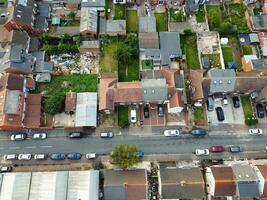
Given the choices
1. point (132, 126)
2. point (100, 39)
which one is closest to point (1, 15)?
point (100, 39)

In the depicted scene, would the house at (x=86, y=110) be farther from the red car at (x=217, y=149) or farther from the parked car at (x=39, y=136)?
the red car at (x=217, y=149)

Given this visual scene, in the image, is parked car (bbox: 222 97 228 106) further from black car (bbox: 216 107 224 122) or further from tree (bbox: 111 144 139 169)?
tree (bbox: 111 144 139 169)

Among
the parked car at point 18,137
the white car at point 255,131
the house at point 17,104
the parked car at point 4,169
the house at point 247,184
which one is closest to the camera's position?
the house at point 247,184

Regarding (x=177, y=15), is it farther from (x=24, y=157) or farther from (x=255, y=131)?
(x=24, y=157)

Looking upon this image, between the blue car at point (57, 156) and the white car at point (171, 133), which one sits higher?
the white car at point (171, 133)

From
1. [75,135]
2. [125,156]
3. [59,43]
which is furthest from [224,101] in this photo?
[59,43]

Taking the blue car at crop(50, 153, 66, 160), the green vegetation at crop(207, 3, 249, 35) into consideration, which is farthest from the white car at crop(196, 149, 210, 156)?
the green vegetation at crop(207, 3, 249, 35)

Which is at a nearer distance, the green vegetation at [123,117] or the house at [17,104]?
the house at [17,104]

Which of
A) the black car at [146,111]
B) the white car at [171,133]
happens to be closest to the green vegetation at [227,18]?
the black car at [146,111]
